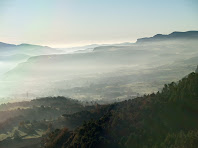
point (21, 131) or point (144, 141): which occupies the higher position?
point (144, 141)

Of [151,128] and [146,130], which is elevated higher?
[151,128]

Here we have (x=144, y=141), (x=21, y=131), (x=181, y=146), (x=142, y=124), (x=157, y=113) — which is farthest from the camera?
(x=21, y=131)

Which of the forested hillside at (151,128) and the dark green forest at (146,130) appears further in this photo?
the dark green forest at (146,130)

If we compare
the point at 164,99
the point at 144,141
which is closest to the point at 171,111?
the point at 164,99

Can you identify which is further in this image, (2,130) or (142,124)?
(2,130)

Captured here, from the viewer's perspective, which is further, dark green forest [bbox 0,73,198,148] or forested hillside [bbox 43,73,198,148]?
dark green forest [bbox 0,73,198,148]

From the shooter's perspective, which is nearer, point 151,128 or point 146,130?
point 146,130

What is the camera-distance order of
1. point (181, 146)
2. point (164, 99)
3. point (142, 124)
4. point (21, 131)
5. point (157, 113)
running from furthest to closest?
point (21, 131)
point (164, 99)
point (157, 113)
point (142, 124)
point (181, 146)

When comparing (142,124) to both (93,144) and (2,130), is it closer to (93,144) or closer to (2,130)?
(93,144)
